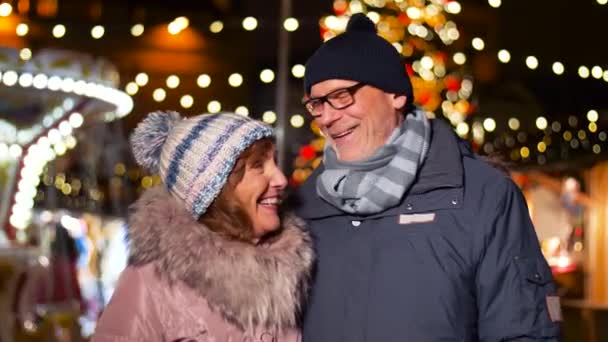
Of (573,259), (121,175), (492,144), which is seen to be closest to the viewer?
(492,144)

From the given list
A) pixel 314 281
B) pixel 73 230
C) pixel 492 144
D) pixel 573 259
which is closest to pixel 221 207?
pixel 314 281

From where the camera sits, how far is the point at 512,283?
9.02 ft

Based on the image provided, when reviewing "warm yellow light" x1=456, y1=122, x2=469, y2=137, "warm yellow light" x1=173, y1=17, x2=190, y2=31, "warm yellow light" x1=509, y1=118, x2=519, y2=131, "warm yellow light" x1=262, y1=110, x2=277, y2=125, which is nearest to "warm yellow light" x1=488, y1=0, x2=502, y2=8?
"warm yellow light" x1=456, y1=122, x2=469, y2=137

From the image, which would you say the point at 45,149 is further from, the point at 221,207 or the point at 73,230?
the point at 221,207

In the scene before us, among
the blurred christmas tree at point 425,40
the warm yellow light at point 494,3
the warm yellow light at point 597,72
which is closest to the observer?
the warm yellow light at point 597,72

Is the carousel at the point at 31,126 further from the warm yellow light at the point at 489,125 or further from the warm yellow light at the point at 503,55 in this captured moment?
the warm yellow light at the point at 503,55

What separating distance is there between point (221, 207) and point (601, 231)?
25.8 ft

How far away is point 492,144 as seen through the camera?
313 inches

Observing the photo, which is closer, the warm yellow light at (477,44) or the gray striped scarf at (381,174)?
the gray striped scarf at (381,174)

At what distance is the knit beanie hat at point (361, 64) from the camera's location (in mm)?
3004

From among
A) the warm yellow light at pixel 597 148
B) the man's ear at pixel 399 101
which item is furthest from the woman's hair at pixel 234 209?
the warm yellow light at pixel 597 148

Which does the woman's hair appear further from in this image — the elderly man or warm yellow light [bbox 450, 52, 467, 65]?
warm yellow light [bbox 450, 52, 467, 65]

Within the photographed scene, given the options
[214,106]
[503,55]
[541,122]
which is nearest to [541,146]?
[541,122]

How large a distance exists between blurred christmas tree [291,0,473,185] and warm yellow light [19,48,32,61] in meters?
2.34
